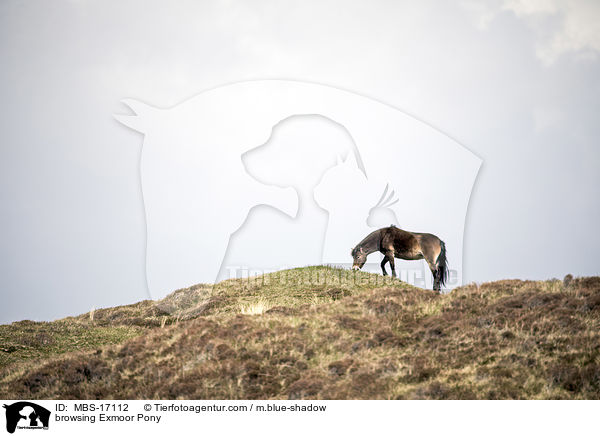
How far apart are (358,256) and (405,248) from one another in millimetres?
2187

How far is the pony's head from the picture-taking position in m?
20.6

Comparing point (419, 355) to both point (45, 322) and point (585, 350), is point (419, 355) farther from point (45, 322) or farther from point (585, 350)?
point (45, 322)

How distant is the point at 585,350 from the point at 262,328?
6982mm

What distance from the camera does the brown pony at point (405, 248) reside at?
757 inches

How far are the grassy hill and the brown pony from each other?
463 cm
